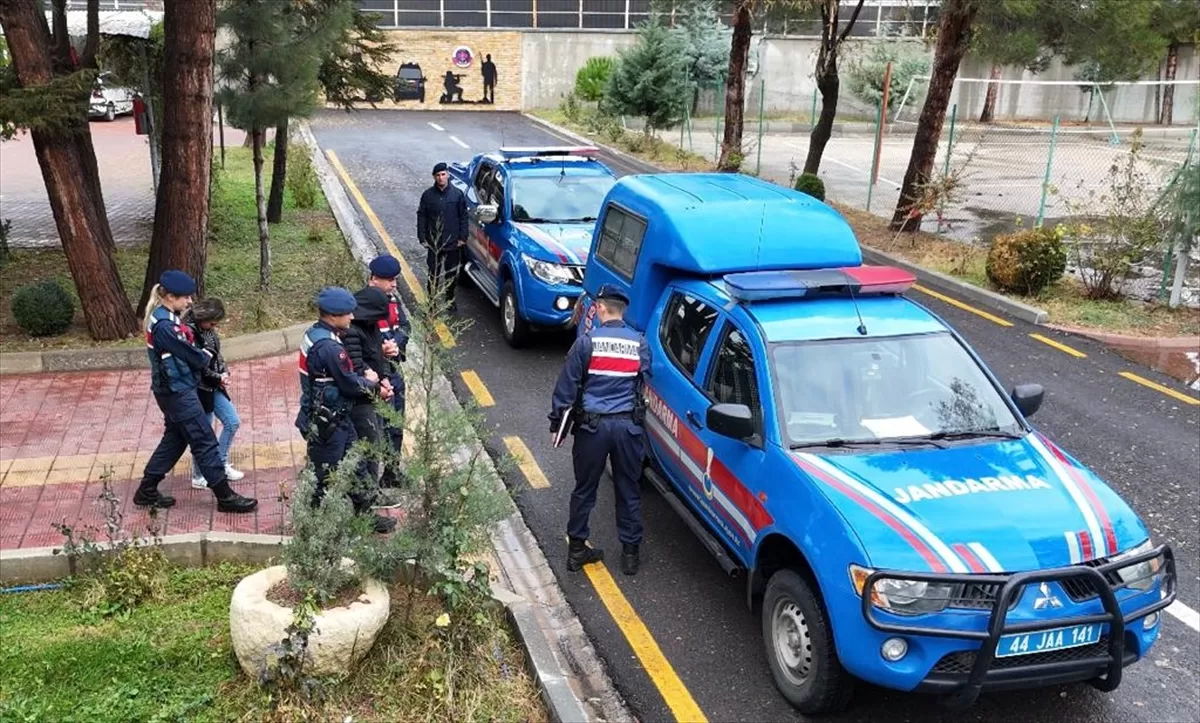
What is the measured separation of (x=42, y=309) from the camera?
987cm

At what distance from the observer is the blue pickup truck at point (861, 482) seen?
171 inches

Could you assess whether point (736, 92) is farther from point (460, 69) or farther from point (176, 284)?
point (460, 69)

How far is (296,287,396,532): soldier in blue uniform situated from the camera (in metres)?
6.06

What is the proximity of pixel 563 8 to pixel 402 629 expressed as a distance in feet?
135

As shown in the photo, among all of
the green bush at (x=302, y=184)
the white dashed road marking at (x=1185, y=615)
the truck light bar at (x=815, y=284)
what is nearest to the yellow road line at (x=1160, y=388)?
the white dashed road marking at (x=1185, y=615)

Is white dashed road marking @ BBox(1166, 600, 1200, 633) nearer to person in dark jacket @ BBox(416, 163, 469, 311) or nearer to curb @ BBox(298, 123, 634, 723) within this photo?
curb @ BBox(298, 123, 634, 723)

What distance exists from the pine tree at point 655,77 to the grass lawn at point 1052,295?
9.70 m

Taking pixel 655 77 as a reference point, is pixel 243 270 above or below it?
below

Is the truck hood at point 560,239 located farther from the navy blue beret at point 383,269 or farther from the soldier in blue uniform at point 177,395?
the soldier in blue uniform at point 177,395

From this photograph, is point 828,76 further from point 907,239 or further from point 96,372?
point 96,372

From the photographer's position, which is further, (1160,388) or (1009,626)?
(1160,388)

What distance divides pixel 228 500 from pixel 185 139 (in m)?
4.93

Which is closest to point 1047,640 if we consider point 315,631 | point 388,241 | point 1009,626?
point 1009,626

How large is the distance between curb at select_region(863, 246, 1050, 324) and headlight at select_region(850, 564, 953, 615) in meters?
9.00
